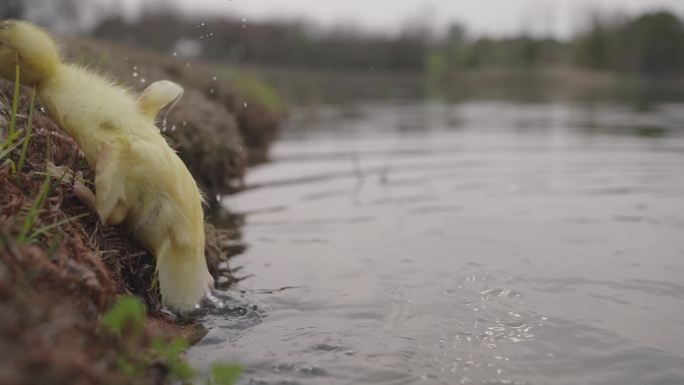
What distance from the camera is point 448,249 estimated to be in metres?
5.03

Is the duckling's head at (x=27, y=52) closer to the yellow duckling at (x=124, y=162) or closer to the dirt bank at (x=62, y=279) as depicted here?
the yellow duckling at (x=124, y=162)

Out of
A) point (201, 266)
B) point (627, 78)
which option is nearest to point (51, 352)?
point (201, 266)

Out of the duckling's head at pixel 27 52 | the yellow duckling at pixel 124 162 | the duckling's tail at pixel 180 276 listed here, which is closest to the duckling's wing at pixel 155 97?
the yellow duckling at pixel 124 162

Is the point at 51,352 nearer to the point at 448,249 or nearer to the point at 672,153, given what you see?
the point at 448,249

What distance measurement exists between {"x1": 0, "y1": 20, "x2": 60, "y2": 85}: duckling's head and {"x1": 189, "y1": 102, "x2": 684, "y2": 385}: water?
1477 mm

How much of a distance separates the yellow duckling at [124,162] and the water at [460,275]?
46 cm

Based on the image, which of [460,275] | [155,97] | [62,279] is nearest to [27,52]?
[155,97]

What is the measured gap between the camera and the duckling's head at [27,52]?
2.78 meters

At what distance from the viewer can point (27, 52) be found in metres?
2.84

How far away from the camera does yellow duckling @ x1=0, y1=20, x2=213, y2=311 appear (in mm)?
2781

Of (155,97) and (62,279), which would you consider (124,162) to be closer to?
(155,97)

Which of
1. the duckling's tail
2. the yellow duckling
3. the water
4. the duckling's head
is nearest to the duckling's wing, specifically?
the yellow duckling

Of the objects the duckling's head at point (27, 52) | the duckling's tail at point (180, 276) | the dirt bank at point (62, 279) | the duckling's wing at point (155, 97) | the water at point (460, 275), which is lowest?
the water at point (460, 275)

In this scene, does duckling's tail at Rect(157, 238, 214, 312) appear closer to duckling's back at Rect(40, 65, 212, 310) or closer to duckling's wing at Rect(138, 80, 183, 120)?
duckling's back at Rect(40, 65, 212, 310)
